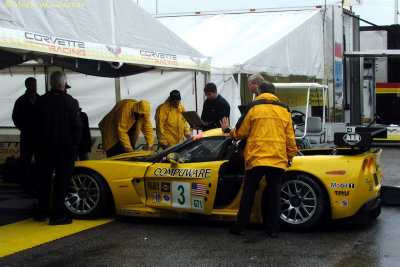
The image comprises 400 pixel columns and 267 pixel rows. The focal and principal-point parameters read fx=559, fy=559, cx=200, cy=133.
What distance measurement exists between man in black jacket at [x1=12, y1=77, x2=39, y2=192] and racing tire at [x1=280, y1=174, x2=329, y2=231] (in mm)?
4087

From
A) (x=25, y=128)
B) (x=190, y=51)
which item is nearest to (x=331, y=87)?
(x=190, y=51)

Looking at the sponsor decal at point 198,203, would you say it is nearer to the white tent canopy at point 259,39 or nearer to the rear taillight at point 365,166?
the rear taillight at point 365,166

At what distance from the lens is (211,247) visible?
535cm

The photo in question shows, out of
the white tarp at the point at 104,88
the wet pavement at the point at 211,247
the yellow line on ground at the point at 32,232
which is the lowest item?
the wet pavement at the point at 211,247

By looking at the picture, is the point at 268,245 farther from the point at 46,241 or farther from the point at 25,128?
the point at 25,128

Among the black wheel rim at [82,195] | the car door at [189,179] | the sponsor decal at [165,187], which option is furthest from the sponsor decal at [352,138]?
the black wheel rim at [82,195]

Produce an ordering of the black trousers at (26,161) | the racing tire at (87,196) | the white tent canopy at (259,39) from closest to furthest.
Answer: the racing tire at (87,196) → the black trousers at (26,161) → the white tent canopy at (259,39)

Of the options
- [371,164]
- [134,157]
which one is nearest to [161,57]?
[134,157]

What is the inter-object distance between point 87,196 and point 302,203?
8.29 feet

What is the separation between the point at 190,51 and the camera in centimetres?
903

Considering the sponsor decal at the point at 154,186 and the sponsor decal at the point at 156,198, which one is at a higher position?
the sponsor decal at the point at 154,186

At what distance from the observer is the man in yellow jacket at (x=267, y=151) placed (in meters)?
5.59

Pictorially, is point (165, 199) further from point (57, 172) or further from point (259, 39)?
point (259, 39)

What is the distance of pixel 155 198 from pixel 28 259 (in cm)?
169
